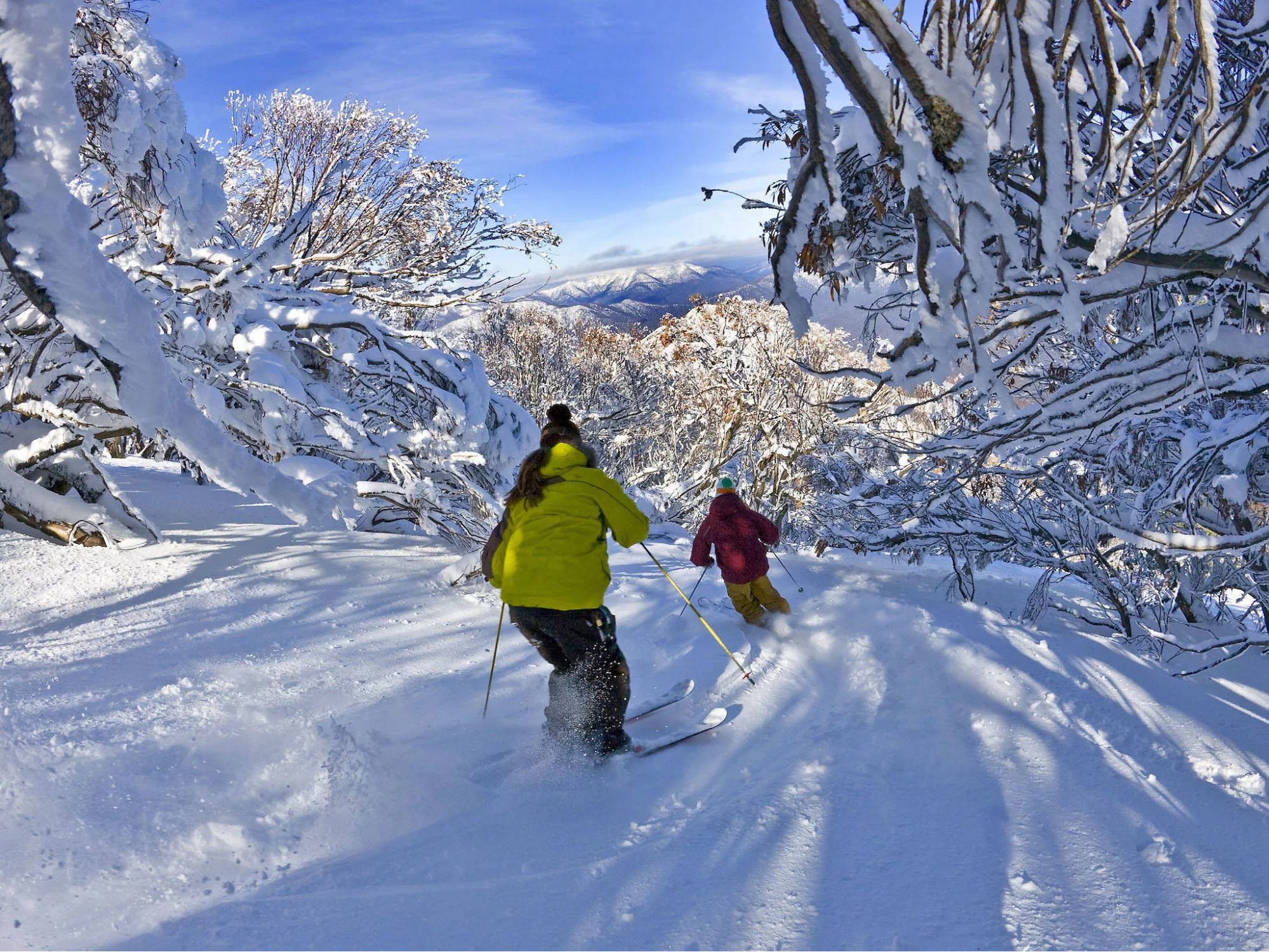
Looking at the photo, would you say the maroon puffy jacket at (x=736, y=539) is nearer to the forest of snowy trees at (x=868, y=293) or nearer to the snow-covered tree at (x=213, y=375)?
the forest of snowy trees at (x=868, y=293)

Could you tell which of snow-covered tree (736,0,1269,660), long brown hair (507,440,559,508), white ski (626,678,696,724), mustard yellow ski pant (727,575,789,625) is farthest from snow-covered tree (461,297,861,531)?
snow-covered tree (736,0,1269,660)

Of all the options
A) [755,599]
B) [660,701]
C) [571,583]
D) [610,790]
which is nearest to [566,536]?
[571,583]

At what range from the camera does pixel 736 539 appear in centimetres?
584

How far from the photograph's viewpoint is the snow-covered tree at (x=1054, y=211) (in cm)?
205

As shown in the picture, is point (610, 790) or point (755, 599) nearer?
point (610, 790)

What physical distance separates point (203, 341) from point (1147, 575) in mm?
8646

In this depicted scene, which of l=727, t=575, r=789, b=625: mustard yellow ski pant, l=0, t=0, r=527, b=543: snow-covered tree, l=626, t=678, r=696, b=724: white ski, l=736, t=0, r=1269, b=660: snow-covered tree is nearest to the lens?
l=736, t=0, r=1269, b=660: snow-covered tree

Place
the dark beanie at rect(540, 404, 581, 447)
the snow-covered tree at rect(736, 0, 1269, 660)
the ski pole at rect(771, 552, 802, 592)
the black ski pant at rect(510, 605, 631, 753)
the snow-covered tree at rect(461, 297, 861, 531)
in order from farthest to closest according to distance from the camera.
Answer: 1. the snow-covered tree at rect(461, 297, 861, 531)
2. the ski pole at rect(771, 552, 802, 592)
3. the dark beanie at rect(540, 404, 581, 447)
4. the black ski pant at rect(510, 605, 631, 753)
5. the snow-covered tree at rect(736, 0, 1269, 660)

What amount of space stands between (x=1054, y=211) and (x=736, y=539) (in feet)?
13.0

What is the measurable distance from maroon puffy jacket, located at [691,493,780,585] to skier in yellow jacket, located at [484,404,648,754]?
7.69 feet

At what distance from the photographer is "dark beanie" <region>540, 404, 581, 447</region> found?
3.71 metres

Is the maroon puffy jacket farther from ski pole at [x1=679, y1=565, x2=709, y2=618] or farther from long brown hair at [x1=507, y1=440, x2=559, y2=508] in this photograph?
long brown hair at [x1=507, y1=440, x2=559, y2=508]

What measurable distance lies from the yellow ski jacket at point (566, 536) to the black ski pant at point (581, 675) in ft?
0.25

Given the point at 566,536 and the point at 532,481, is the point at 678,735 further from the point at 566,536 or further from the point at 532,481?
the point at 532,481
